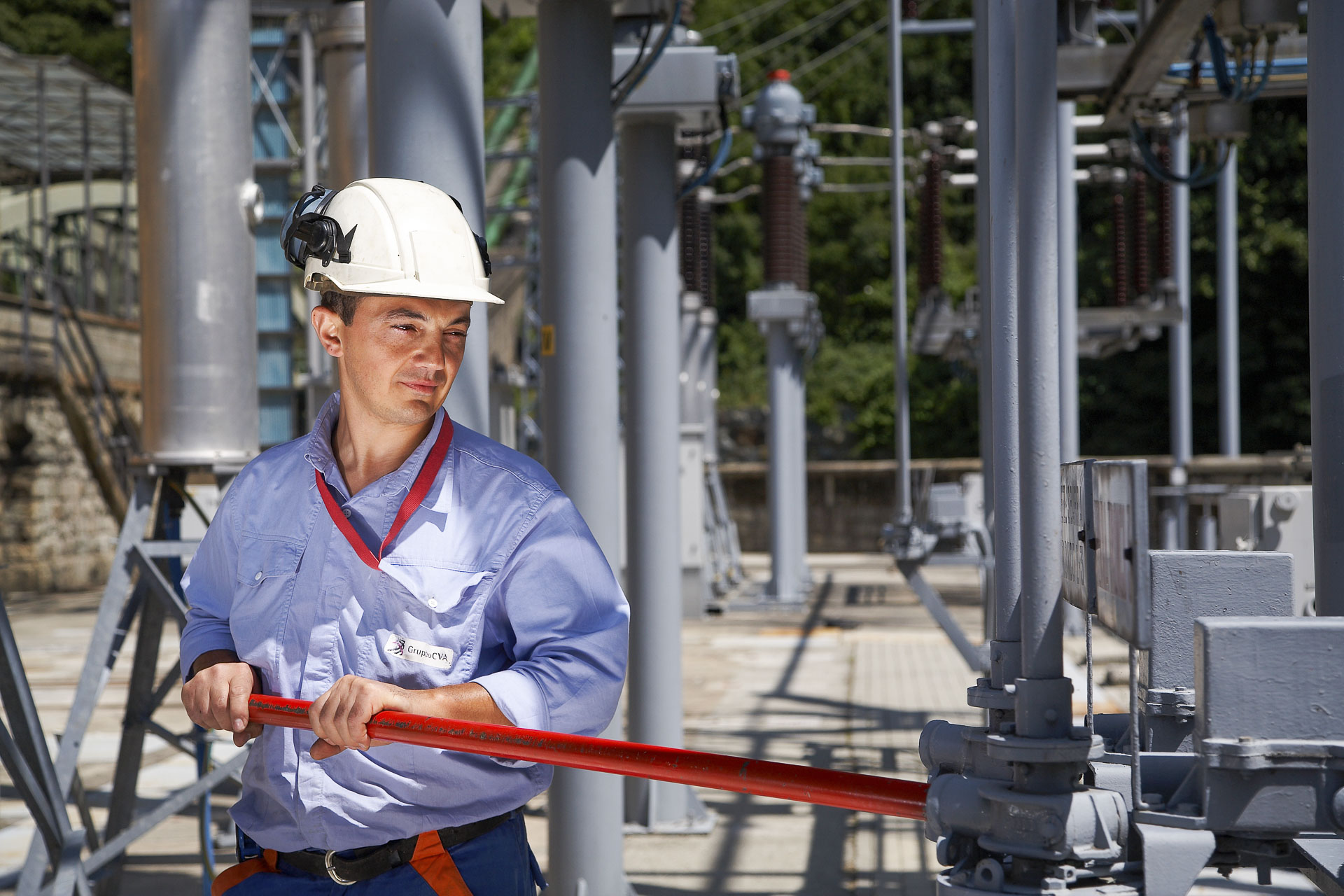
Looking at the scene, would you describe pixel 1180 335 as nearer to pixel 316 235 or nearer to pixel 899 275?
pixel 899 275

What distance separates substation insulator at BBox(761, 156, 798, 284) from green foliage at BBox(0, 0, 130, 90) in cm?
2008

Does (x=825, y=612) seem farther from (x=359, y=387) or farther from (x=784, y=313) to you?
(x=359, y=387)

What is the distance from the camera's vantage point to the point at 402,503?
206 cm

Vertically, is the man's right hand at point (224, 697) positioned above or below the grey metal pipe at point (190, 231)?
below

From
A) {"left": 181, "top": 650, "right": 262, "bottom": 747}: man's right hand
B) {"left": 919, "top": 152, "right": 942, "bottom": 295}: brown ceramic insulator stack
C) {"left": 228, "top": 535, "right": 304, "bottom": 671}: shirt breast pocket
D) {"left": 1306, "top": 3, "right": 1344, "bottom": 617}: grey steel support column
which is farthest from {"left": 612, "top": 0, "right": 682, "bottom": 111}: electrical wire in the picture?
{"left": 919, "top": 152, "right": 942, "bottom": 295}: brown ceramic insulator stack

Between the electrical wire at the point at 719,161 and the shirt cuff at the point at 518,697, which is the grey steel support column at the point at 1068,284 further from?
the shirt cuff at the point at 518,697

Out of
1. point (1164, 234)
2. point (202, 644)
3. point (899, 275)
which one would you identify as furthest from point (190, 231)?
point (1164, 234)

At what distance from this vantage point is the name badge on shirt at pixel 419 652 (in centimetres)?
200

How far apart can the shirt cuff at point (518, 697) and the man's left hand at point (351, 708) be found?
12 cm

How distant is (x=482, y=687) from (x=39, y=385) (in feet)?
59.1

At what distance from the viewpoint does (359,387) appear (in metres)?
2.14

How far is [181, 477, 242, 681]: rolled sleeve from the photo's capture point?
219cm

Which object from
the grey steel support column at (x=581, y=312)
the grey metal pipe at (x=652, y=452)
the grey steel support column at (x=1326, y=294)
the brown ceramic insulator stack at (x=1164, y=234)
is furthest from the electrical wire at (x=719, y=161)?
the brown ceramic insulator stack at (x=1164, y=234)

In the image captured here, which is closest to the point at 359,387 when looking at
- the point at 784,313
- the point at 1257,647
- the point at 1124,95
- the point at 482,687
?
the point at 482,687
